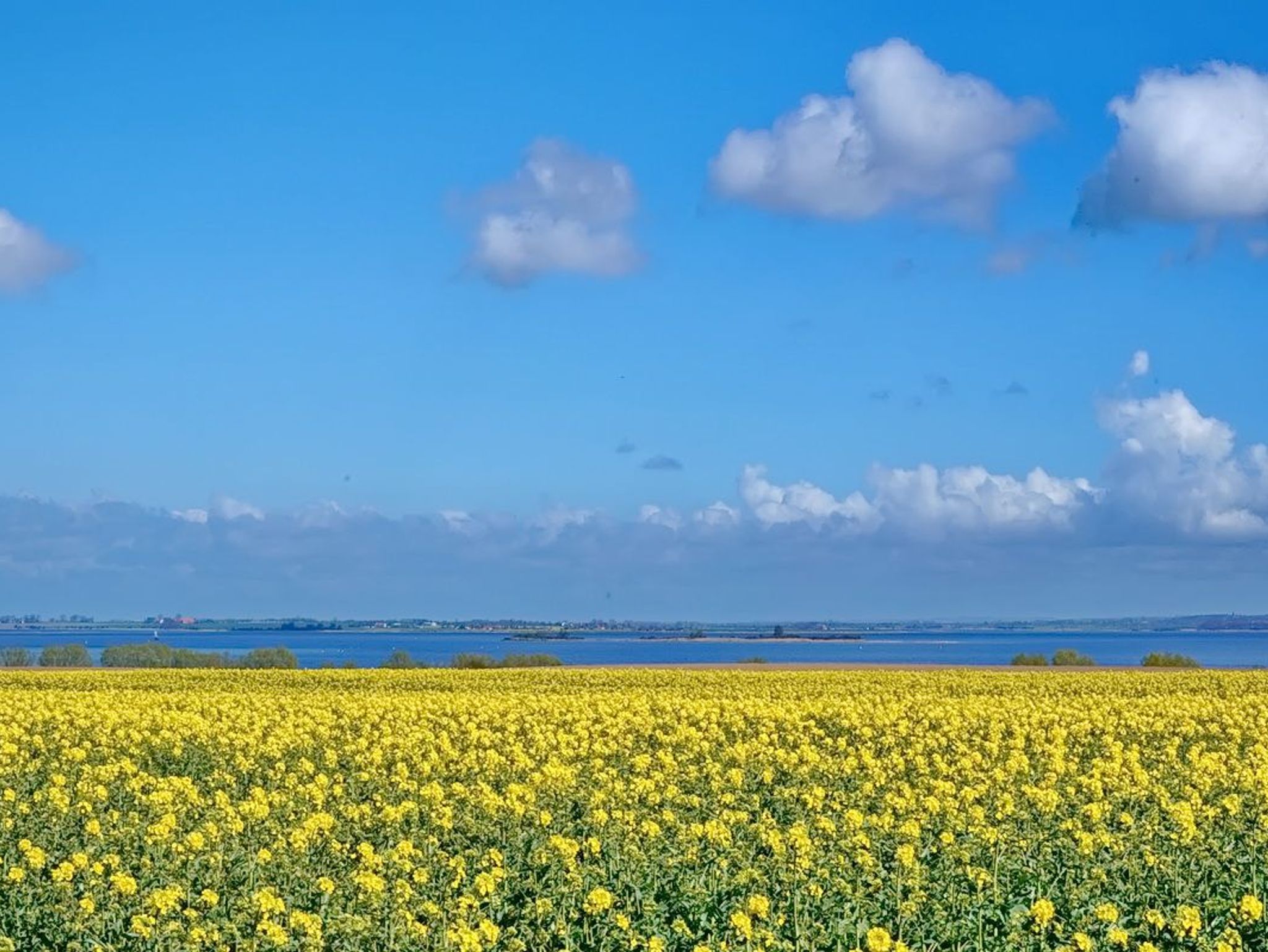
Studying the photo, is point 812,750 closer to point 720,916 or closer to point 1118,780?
point 1118,780

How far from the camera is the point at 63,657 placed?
189 feet

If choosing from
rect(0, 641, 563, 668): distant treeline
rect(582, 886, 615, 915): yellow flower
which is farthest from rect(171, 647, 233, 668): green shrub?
rect(582, 886, 615, 915): yellow flower

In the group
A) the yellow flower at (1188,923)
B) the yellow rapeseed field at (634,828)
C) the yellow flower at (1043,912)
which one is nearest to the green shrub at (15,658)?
the yellow rapeseed field at (634,828)

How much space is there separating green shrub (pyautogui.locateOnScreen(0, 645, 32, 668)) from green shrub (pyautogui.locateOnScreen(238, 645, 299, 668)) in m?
10.7

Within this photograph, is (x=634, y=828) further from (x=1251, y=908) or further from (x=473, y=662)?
(x=473, y=662)

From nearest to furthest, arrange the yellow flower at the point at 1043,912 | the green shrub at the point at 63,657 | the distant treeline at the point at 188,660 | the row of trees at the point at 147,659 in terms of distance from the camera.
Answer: the yellow flower at the point at 1043,912 < the distant treeline at the point at 188,660 < the row of trees at the point at 147,659 < the green shrub at the point at 63,657

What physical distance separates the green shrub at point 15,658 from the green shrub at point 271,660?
1074cm

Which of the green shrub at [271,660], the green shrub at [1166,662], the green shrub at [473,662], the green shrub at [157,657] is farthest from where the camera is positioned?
the green shrub at [1166,662]

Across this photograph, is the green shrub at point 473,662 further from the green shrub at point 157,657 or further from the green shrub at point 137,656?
the green shrub at point 137,656

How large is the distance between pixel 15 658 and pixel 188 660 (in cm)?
1169

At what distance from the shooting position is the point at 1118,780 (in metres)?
15.1

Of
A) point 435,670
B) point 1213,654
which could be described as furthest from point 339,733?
point 1213,654

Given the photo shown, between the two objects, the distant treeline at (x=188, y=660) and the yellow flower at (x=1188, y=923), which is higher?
the yellow flower at (x=1188, y=923)

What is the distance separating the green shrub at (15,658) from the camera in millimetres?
59875
